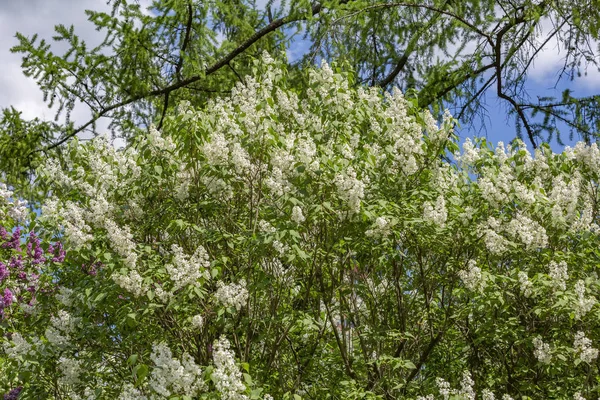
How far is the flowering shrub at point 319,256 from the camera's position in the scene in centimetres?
412

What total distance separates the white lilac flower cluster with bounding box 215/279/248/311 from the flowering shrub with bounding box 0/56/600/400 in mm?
14

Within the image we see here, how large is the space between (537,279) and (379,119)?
1.70 m

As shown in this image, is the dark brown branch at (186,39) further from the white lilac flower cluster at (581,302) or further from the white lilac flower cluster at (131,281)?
the white lilac flower cluster at (581,302)

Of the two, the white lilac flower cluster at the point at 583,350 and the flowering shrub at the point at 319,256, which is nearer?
the white lilac flower cluster at the point at 583,350

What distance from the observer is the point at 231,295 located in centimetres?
408

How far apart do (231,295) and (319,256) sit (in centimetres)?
75

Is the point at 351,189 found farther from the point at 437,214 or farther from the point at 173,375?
the point at 173,375

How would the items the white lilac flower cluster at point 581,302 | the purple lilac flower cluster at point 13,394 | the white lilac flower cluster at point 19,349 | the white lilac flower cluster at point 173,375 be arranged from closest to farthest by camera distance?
the white lilac flower cluster at point 173,375 < the white lilac flower cluster at point 581,302 < the white lilac flower cluster at point 19,349 < the purple lilac flower cluster at point 13,394

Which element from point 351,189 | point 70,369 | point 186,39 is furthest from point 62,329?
point 186,39

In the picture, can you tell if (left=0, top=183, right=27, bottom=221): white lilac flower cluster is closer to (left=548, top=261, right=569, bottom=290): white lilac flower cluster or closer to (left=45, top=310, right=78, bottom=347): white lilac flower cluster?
(left=45, top=310, right=78, bottom=347): white lilac flower cluster

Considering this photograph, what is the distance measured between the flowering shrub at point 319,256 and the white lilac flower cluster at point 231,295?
14 mm

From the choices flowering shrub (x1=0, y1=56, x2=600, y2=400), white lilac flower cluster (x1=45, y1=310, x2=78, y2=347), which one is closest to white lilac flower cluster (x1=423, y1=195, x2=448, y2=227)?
flowering shrub (x1=0, y1=56, x2=600, y2=400)

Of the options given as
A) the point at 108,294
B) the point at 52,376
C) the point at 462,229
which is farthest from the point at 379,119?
the point at 52,376

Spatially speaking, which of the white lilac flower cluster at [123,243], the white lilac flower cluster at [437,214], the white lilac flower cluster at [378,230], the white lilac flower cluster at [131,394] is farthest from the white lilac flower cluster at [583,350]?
the white lilac flower cluster at [123,243]
